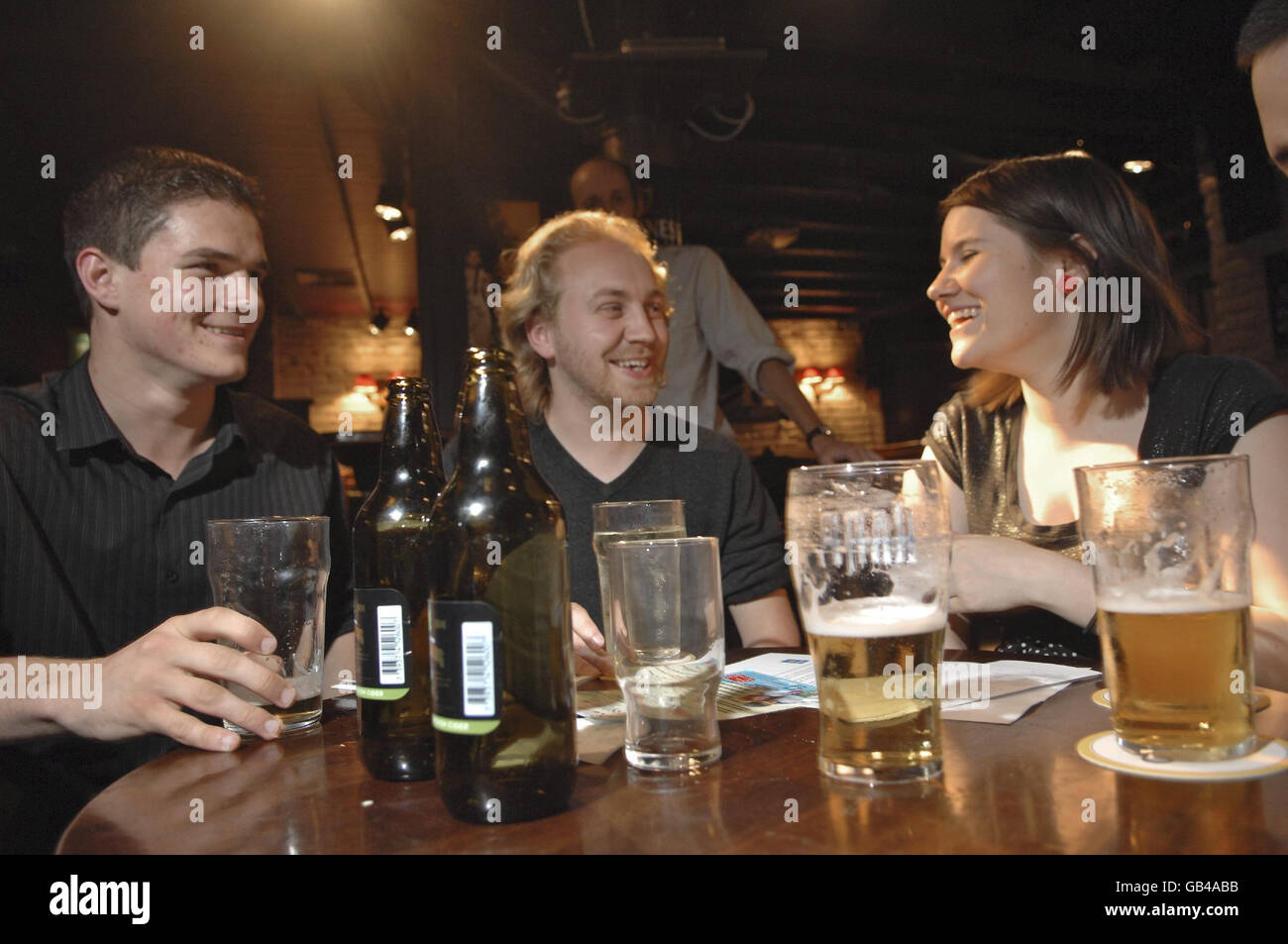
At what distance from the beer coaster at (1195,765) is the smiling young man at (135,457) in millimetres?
1035

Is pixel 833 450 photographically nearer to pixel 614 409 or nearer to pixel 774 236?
pixel 614 409

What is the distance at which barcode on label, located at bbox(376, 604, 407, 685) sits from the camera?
75 cm

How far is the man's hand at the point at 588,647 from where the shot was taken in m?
1.00

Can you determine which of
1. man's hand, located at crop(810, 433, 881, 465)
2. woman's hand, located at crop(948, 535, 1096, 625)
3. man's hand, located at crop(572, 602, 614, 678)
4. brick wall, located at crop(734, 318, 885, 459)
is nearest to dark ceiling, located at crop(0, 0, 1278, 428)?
man's hand, located at crop(810, 433, 881, 465)

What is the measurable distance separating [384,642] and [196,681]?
248 millimetres

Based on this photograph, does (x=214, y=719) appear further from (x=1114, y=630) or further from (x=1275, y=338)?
(x=1275, y=338)

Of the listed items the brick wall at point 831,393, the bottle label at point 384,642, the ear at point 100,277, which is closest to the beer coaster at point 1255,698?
the bottle label at point 384,642

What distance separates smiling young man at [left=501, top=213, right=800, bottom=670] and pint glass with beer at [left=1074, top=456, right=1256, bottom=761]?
1.01 meters

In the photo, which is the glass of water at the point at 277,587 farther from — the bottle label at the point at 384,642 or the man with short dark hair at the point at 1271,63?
the man with short dark hair at the point at 1271,63

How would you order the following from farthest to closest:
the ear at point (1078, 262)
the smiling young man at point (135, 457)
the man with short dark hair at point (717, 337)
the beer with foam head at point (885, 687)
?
1. the man with short dark hair at point (717, 337)
2. the ear at point (1078, 262)
3. the smiling young man at point (135, 457)
4. the beer with foam head at point (885, 687)

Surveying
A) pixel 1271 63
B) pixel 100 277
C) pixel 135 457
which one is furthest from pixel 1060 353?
pixel 100 277

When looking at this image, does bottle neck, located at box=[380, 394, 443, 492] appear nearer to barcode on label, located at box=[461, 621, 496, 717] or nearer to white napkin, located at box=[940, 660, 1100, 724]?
barcode on label, located at box=[461, 621, 496, 717]

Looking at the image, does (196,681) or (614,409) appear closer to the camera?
(196,681)

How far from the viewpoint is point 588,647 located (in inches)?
40.4
